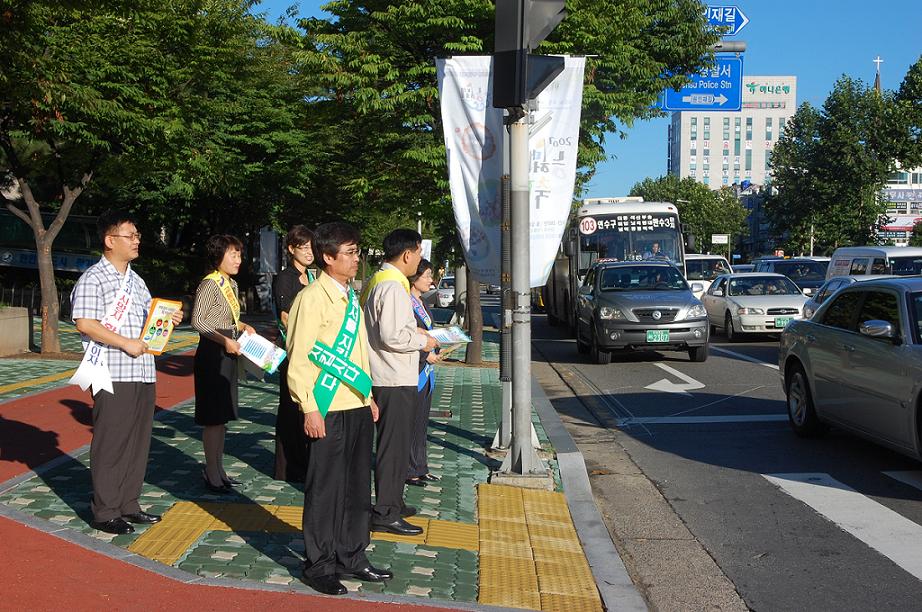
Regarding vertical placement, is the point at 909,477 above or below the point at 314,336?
below

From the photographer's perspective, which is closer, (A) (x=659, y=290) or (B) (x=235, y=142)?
(A) (x=659, y=290)

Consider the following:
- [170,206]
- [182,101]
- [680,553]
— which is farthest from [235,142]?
[680,553]

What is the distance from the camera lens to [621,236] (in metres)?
26.4

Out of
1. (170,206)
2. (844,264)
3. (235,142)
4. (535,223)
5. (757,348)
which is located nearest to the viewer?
(535,223)

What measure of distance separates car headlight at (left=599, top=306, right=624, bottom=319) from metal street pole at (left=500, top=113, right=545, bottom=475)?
Answer: 34.3 ft

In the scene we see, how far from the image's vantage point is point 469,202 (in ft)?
30.3

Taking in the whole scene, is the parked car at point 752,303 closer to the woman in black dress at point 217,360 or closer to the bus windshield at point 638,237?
the bus windshield at point 638,237

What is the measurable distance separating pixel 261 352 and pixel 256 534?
1.02 metres

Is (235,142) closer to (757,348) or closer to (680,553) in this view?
(757,348)

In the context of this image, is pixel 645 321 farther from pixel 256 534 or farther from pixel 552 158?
pixel 256 534

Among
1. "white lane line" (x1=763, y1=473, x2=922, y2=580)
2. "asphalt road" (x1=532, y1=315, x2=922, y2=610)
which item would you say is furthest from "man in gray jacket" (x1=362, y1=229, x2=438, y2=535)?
"white lane line" (x1=763, y1=473, x2=922, y2=580)

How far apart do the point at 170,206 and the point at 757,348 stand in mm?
20581

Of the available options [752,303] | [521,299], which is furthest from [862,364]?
[752,303]

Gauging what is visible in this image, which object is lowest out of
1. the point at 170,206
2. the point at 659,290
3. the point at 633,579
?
the point at 633,579
